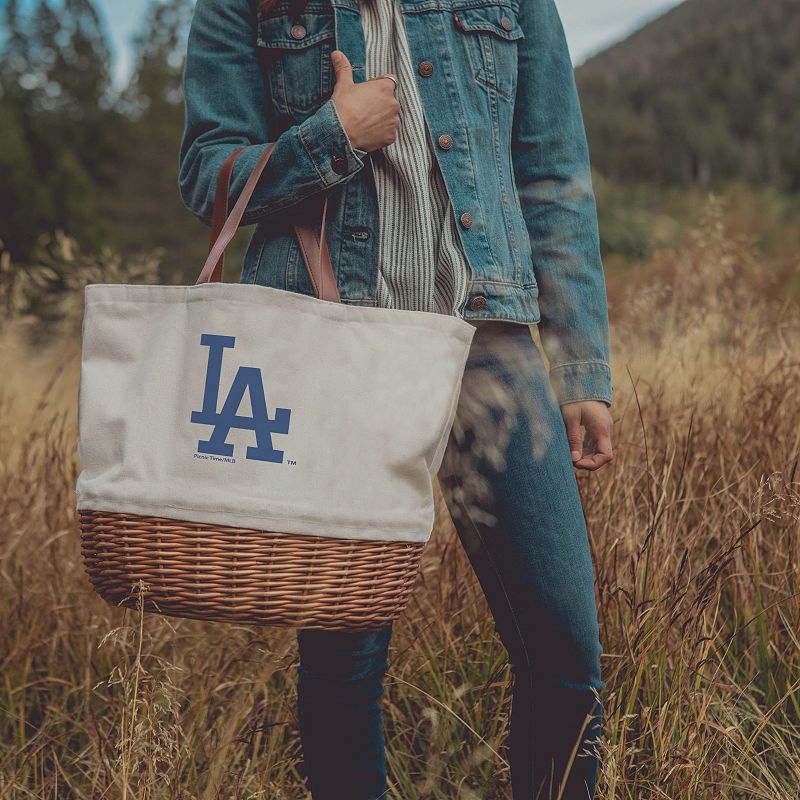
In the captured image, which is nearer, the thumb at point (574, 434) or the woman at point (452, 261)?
the woman at point (452, 261)

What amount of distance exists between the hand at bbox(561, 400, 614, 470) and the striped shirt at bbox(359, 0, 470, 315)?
0.27 m

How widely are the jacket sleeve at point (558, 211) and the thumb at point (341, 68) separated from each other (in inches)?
12.9

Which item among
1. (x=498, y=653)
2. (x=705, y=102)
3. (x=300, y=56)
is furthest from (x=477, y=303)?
(x=705, y=102)

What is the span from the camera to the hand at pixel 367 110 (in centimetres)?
122

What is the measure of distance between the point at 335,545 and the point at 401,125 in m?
0.64

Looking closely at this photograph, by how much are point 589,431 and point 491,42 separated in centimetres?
63

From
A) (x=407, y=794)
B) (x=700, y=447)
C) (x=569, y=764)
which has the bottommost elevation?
(x=407, y=794)

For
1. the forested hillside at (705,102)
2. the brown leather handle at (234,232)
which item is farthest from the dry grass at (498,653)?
the forested hillside at (705,102)

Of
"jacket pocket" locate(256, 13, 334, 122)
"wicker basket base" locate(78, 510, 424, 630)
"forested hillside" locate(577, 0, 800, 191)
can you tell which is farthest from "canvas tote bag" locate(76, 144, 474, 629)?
"forested hillside" locate(577, 0, 800, 191)

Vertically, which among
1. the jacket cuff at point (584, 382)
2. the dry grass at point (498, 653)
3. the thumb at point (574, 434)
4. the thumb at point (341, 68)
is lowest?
the dry grass at point (498, 653)

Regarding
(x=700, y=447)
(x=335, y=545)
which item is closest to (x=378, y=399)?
(x=335, y=545)

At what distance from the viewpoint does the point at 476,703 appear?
1746 mm

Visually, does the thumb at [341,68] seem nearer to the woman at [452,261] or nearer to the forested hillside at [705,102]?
the woman at [452,261]

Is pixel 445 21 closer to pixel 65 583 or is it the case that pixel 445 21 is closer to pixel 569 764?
pixel 569 764
